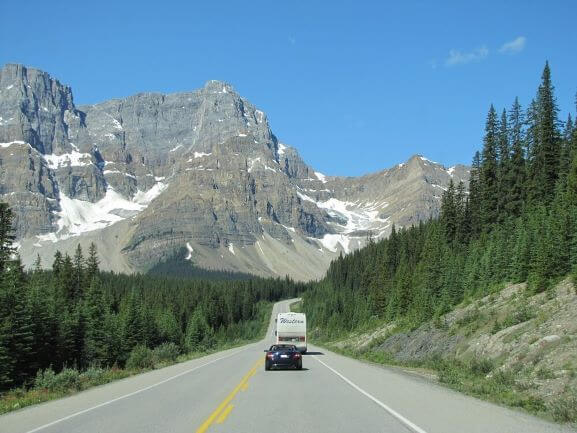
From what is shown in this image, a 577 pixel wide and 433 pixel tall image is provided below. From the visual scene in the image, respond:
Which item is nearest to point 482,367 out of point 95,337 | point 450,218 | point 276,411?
point 276,411

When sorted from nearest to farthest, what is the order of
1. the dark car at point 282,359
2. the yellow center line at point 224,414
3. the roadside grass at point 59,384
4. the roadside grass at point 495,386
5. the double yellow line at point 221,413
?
the double yellow line at point 221,413 < the yellow center line at point 224,414 < the roadside grass at point 495,386 < the roadside grass at point 59,384 < the dark car at point 282,359

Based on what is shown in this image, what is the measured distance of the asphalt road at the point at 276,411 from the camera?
40.2ft

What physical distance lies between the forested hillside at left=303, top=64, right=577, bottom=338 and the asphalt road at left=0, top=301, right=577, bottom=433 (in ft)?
62.9

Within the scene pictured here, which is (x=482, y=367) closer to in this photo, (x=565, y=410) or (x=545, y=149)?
(x=565, y=410)

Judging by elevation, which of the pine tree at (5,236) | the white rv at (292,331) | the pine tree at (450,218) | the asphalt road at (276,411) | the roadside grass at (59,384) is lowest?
the roadside grass at (59,384)

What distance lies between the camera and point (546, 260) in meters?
33.8

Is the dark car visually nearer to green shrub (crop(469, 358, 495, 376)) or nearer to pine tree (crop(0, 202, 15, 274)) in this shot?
green shrub (crop(469, 358, 495, 376))

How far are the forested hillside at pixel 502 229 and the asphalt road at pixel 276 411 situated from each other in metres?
19.2

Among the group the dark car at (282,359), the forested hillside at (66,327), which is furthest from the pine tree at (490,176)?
the dark car at (282,359)

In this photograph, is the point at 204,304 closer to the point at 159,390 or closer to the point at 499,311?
the point at 499,311

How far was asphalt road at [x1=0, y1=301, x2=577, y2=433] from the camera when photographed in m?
12.3

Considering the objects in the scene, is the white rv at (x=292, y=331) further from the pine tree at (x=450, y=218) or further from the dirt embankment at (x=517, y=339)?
the pine tree at (x=450, y=218)

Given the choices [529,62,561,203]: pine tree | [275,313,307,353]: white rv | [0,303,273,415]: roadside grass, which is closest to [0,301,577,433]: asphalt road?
[0,303,273,415]: roadside grass

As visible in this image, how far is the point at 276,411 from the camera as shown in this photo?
14.8 meters
